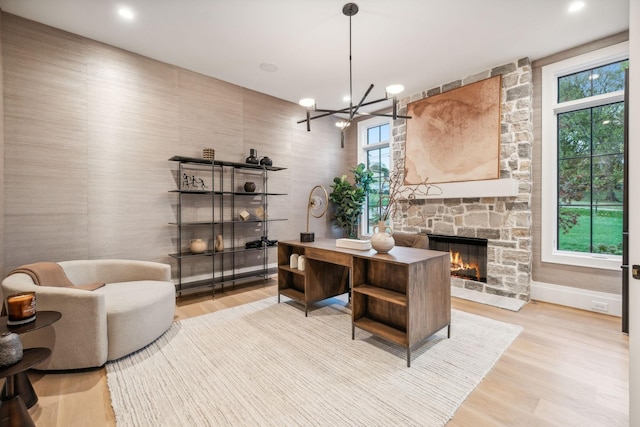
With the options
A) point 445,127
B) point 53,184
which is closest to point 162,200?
point 53,184

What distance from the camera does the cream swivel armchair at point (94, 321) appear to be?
2.09m

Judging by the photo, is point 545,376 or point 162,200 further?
point 162,200

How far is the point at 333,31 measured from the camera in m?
3.10

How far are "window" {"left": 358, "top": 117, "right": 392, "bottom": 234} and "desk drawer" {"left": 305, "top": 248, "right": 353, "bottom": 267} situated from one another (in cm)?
287

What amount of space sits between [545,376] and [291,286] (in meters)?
2.59

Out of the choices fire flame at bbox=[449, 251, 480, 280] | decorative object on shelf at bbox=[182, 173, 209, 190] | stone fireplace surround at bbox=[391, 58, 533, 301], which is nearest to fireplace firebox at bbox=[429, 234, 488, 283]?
fire flame at bbox=[449, 251, 480, 280]

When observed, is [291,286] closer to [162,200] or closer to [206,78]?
[162,200]

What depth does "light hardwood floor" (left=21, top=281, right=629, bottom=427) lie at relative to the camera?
1.68 m

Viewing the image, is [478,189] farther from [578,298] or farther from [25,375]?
[25,375]

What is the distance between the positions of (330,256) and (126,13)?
3.15 meters

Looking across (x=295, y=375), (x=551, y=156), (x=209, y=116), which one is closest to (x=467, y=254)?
(x=551, y=156)

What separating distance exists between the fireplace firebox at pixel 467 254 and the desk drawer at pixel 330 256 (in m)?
2.24

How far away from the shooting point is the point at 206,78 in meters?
4.12

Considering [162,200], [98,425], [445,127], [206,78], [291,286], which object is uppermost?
[206,78]
